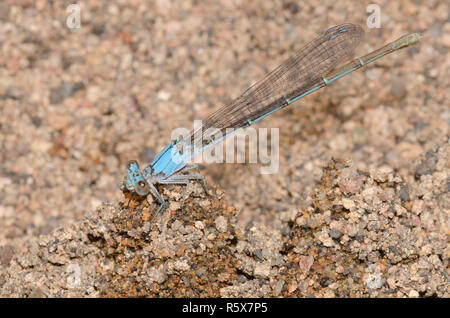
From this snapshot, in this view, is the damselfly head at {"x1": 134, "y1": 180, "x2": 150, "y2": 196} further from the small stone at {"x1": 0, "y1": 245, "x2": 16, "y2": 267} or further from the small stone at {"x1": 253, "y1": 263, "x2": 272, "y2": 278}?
the small stone at {"x1": 0, "y1": 245, "x2": 16, "y2": 267}

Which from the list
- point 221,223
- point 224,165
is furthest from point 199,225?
point 224,165

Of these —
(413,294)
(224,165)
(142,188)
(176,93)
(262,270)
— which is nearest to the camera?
(413,294)

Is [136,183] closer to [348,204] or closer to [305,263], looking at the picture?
[305,263]

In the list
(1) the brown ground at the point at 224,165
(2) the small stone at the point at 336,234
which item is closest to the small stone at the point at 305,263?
(1) the brown ground at the point at 224,165

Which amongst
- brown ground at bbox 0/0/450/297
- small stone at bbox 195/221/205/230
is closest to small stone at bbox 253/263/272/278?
brown ground at bbox 0/0/450/297

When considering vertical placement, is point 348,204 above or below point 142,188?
below

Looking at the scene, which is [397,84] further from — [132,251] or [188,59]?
[132,251]
